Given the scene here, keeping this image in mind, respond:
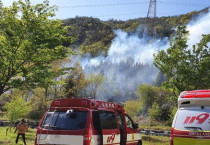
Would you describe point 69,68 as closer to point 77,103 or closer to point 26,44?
point 26,44

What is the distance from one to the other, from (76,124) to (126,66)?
92380mm

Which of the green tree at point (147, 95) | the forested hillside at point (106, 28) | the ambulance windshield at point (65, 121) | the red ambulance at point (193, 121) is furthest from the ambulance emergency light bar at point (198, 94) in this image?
the forested hillside at point (106, 28)

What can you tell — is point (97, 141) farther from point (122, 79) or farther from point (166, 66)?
point (122, 79)

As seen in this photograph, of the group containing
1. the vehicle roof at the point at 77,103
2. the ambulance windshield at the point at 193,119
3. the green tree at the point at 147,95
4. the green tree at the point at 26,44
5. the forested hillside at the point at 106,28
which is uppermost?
the forested hillside at the point at 106,28

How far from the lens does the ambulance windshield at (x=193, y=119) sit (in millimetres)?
6469

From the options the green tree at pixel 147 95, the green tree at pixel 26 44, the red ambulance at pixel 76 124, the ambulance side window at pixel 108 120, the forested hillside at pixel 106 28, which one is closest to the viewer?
the red ambulance at pixel 76 124

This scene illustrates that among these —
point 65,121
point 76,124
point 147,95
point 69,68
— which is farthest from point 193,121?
point 147,95

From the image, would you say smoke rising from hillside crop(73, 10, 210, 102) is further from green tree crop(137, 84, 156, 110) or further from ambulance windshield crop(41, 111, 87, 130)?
ambulance windshield crop(41, 111, 87, 130)

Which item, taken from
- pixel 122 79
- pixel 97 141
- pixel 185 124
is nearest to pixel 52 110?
pixel 97 141

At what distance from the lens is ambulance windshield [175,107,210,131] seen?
255 inches

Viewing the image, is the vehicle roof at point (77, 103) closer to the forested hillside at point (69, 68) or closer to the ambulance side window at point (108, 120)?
the ambulance side window at point (108, 120)

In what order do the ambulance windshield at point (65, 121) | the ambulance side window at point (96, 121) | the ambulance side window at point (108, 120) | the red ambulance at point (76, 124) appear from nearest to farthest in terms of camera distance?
the red ambulance at point (76, 124)
the ambulance windshield at point (65, 121)
the ambulance side window at point (96, 121)
the ambulance side window at point (108, 120)

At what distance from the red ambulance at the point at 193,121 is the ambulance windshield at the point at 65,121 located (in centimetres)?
262

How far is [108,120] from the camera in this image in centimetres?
920
